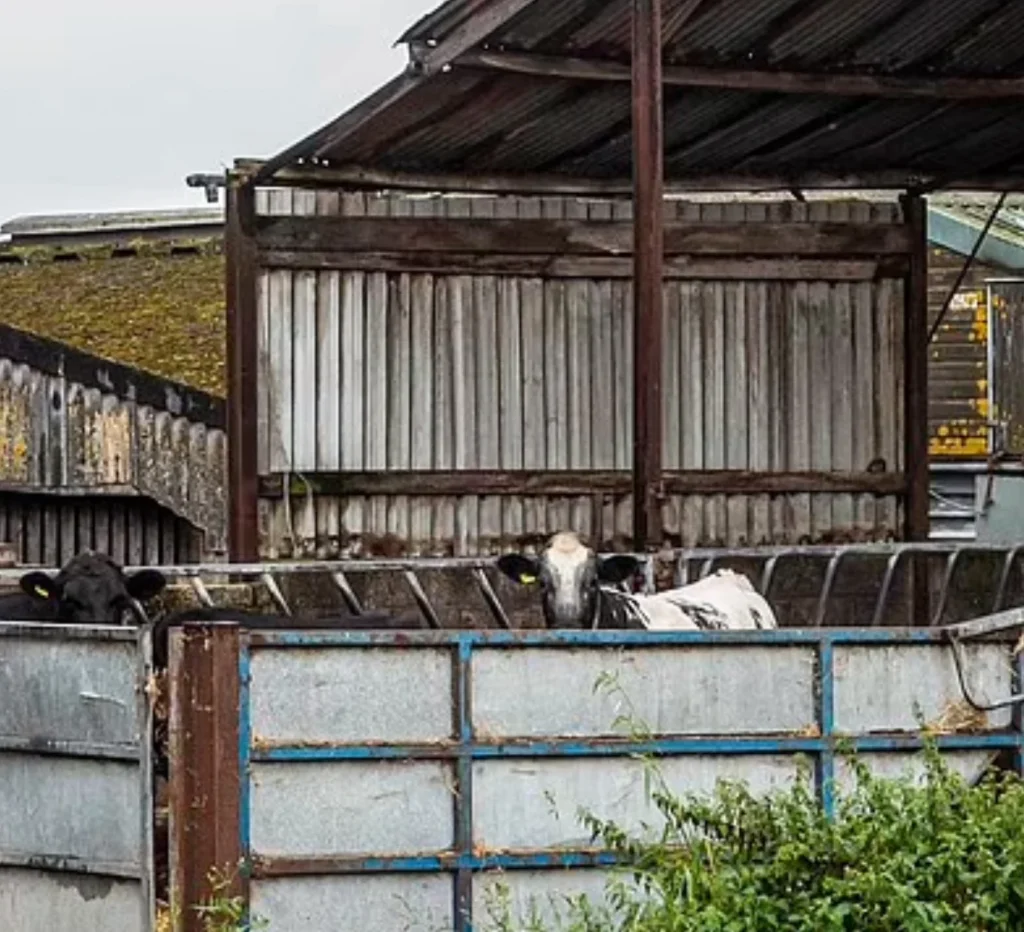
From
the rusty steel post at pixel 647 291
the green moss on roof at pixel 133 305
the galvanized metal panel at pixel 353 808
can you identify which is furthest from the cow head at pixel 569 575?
the green moss on roof at pixel 133 305

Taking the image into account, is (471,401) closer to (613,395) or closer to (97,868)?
(613,395)

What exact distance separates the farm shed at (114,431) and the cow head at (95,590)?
620cm

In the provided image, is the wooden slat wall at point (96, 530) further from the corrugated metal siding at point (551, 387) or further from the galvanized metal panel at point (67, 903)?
the galvanized metal panel at point (67, 903)

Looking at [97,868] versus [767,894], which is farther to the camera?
[97,868]

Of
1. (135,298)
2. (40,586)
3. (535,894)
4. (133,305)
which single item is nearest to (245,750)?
(535,894)

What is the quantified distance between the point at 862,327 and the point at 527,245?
8.02 ft

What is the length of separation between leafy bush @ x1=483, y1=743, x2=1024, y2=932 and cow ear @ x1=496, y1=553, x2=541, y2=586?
4678 millimetres

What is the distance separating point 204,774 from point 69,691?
Result: 107 cm

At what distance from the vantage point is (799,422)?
1845 cm

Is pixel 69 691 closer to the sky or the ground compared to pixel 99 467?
closer to the ground

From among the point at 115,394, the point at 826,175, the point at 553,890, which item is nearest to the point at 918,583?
the point at 826,175

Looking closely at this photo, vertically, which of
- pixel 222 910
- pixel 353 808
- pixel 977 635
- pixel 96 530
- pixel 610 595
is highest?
pixel 96 530

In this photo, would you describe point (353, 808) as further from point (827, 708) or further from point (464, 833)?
point (827, 708)

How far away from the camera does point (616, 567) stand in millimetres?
14117
